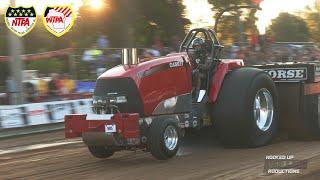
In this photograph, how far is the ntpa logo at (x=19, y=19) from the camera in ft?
53.1

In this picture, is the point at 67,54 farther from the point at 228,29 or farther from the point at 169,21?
the point at 228,29

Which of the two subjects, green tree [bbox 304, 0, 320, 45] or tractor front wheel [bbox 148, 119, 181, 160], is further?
green tree [bbox 304, 0, 320, 45]

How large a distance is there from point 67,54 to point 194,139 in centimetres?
882

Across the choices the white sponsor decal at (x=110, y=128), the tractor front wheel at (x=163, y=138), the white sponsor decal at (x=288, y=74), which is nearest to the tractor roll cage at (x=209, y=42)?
the white sponsor decal at (x=288, y=74)

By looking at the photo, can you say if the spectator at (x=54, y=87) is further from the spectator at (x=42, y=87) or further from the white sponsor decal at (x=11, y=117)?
the white sponsor decal at (x=11, y=117)

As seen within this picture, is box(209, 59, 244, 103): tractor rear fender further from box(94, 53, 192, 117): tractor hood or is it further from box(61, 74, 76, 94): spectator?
box(61, 74, 76, 94): spectator

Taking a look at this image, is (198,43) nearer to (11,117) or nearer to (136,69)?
(136,69)

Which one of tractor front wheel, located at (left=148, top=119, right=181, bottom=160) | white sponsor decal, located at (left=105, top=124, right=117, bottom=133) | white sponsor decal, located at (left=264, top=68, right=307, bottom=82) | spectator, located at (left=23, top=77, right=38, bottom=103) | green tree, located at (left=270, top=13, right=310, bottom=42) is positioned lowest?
tractor front wheel, located at (left=148, top=119, right=181, bottom=160)

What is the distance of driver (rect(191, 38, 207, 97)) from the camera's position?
8.64 m

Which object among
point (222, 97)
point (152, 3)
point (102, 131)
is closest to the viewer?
point (102, 131)

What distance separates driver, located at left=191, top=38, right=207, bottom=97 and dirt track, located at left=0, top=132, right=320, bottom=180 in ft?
3.41

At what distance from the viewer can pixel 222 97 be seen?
28.4ft

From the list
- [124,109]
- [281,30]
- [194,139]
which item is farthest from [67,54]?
[281,30]

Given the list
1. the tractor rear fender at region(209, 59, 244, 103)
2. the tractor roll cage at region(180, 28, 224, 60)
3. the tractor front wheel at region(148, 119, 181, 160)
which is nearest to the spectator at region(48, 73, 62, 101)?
the tractor roll cage at region(180, 28, 224, 60)
